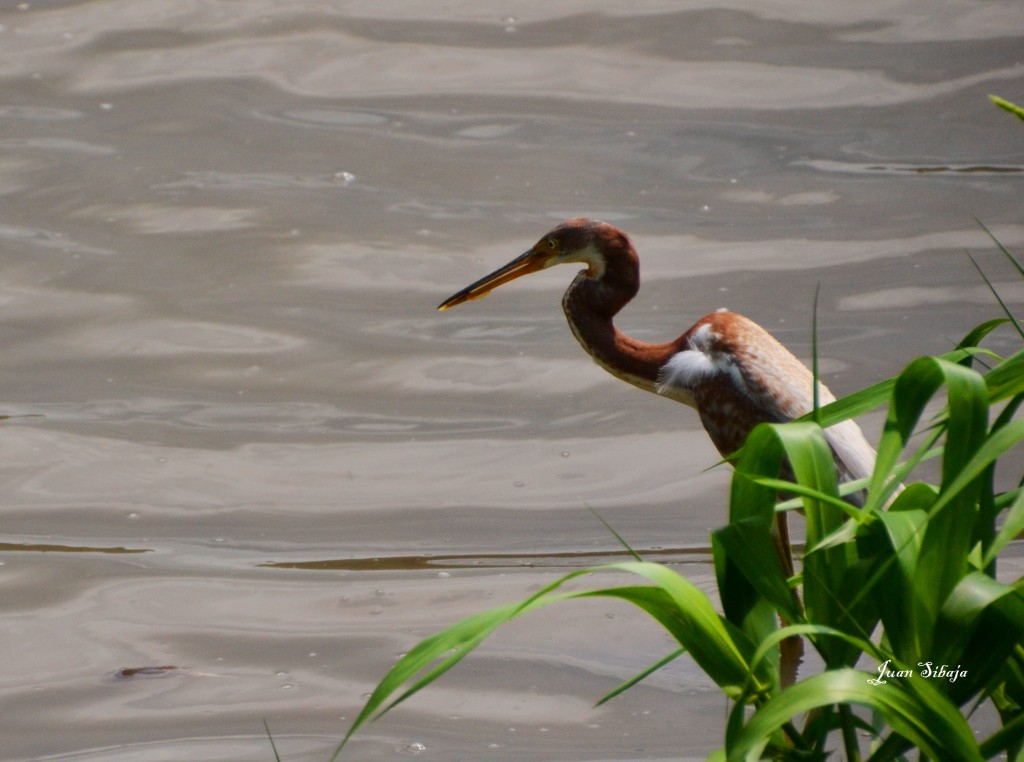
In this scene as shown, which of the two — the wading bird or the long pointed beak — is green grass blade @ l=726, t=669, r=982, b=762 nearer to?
the wading bird

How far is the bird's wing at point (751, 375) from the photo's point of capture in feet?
11.0

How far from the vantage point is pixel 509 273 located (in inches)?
157

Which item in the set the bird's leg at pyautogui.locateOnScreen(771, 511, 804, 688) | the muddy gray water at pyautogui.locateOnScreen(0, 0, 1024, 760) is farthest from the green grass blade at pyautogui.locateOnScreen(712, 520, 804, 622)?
the bird's leg at pyautogui.locateOnScreen(771, 511, 804, 688)

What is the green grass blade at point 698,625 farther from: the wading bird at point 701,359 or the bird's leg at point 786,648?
the wading bird at point 701,359

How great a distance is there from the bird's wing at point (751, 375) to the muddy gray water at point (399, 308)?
577 mm

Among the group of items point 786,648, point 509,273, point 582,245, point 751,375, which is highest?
point 582,245

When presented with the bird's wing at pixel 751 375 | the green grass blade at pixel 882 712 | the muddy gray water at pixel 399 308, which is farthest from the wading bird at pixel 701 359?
the green grass blade at pixel 882 712

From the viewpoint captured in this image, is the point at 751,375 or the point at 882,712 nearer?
the point at 882,712

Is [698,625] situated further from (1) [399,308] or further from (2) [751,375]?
(1) [399,308]

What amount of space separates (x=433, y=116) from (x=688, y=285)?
1.85 meters

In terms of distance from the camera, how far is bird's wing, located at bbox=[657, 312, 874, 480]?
3365 millimetres

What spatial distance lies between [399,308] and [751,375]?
2256 millimetres
